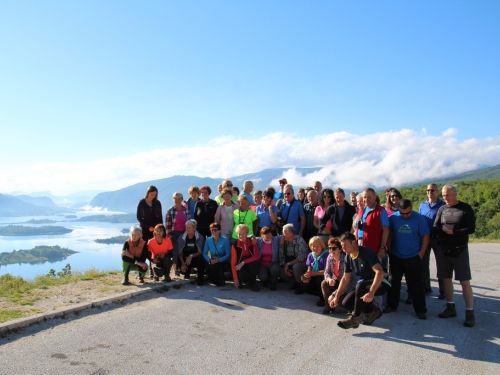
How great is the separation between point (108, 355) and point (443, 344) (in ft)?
13.6

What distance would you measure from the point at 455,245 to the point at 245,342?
3485mm

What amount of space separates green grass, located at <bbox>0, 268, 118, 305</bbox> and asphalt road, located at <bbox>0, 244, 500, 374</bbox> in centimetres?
153

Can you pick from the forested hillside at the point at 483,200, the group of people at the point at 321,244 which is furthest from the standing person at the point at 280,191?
the forested hillside at the point at 483,200

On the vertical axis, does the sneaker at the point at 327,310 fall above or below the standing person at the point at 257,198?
below

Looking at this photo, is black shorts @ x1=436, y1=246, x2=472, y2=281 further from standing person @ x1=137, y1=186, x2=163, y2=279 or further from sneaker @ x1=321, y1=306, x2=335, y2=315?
standing person @ x1=137, y1=186, x2=163, y2=279

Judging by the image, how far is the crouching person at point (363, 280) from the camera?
17.3ft

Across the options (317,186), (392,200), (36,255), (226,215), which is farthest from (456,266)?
(36,255)

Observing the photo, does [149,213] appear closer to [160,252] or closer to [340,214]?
[160,252]

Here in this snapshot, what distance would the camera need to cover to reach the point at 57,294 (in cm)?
686

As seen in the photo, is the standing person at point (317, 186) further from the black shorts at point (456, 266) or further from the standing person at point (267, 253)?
the black shorts at point (456, 266)

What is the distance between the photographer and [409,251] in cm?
605

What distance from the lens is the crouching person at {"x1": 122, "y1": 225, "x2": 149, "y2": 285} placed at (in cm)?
775

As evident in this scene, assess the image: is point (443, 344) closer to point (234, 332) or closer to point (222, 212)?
point (234, 332)

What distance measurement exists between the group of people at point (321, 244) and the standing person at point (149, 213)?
2 cm
